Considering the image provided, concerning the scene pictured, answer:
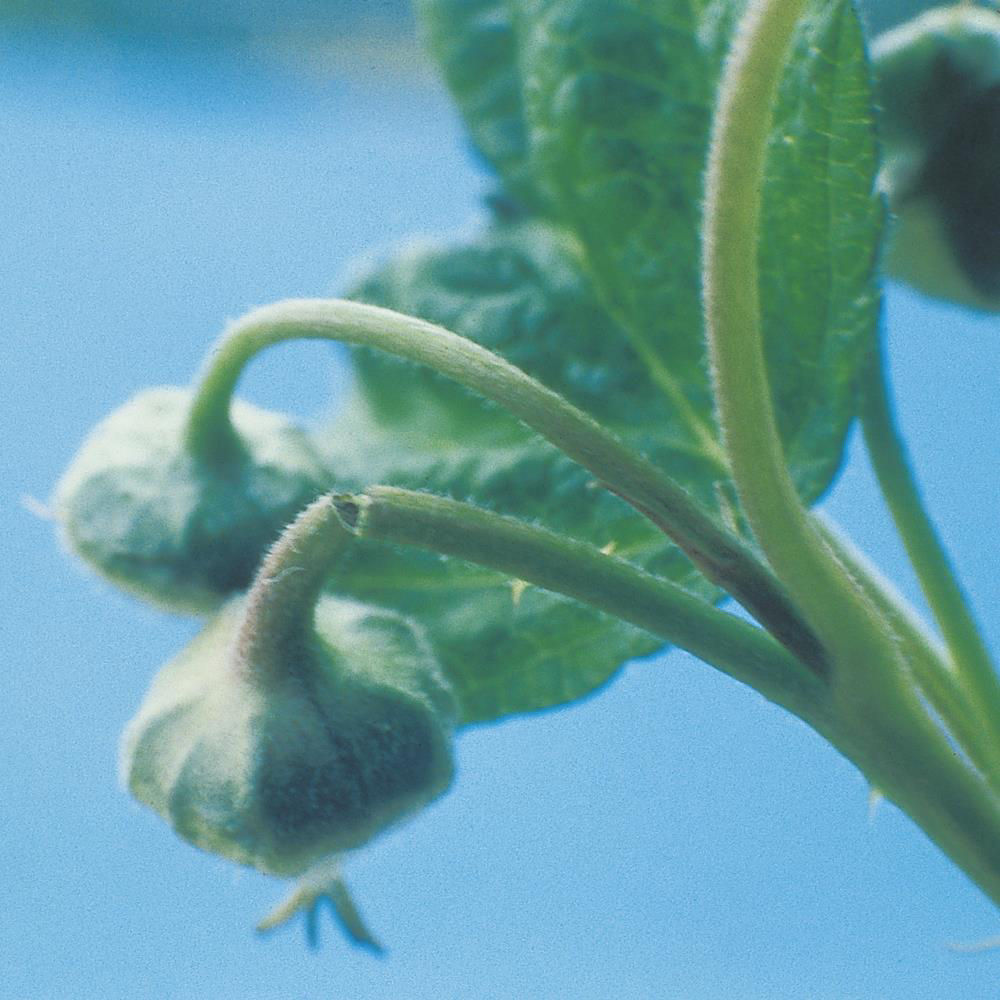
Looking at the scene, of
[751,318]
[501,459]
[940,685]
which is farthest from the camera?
[501,459]

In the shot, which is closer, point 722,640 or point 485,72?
point 722,640

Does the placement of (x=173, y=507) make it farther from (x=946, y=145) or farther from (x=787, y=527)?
(x=946, y=145)

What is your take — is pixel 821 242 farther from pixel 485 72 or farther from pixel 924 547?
pixel 485 72

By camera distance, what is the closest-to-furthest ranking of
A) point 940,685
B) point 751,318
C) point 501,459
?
point 751,318 < point 940,685 < point 501,459

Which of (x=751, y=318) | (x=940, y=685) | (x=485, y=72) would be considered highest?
(x=485, y=72)

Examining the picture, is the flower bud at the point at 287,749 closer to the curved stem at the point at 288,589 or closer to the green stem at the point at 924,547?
the curved stem at the point at 288,589

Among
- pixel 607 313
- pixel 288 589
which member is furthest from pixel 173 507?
pixel 607 313

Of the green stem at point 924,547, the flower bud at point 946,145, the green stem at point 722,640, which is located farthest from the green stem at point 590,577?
the flower bud at point 946,145

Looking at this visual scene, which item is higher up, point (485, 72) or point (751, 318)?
point (485, 72)
